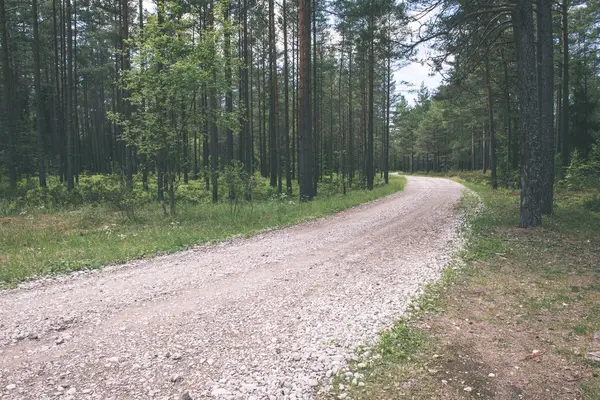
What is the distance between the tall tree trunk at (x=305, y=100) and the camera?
15.9 m

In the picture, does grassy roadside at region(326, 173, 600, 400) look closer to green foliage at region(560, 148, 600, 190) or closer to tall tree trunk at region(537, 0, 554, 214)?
tall tree trunk at region(537, 0, 554, 214)

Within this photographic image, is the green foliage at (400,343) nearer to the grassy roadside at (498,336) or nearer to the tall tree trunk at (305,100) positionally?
the grassy roadside at (498,336)

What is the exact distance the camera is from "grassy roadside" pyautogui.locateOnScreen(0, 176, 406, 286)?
691 centimetres

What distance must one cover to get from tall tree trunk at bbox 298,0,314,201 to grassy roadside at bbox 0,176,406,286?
1573mm

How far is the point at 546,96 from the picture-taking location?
42.1 feet

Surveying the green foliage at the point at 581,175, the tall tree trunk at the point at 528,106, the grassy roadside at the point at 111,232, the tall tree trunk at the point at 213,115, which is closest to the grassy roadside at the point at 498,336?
the tall tree trunk at the point at 528,106

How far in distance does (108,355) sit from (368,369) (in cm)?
263

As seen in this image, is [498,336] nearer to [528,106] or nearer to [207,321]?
[207,321]

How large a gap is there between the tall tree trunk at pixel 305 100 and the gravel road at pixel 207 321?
8912mm

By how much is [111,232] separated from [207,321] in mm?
7291

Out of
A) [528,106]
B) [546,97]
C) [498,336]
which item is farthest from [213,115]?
[546,97]

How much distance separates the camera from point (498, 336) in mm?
4070

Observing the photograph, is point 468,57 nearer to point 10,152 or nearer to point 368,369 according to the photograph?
point 368,369

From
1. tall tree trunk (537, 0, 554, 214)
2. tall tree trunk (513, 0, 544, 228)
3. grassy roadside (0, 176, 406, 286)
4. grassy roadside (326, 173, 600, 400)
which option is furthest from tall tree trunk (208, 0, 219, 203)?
tall tree trunk (537, 0, 554, 214)
